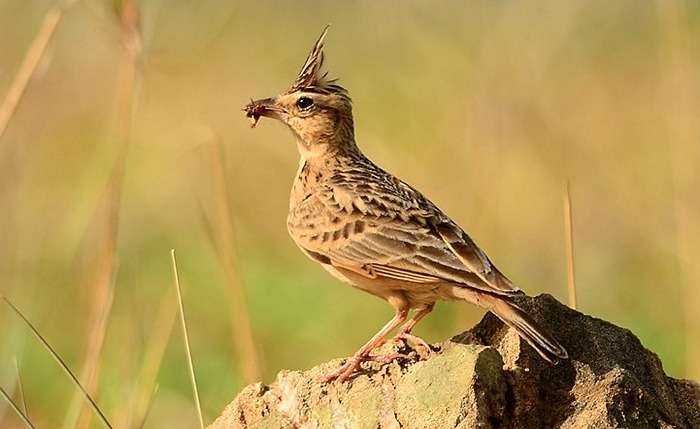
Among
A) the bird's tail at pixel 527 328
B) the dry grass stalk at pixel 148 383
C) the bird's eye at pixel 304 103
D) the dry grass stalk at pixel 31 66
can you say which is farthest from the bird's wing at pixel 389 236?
the dry grass stalk at pixel 31 66

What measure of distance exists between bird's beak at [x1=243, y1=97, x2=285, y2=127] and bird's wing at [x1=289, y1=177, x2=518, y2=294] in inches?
25.0

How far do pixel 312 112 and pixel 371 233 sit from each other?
1245 millimetres

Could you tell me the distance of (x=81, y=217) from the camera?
12.7 m

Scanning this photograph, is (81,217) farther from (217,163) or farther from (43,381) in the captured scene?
(217,163)

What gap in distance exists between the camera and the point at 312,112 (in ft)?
25.6

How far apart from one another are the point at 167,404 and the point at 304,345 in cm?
157

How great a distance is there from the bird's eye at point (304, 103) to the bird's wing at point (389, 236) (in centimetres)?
61

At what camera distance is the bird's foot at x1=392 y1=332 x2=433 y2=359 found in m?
5.66

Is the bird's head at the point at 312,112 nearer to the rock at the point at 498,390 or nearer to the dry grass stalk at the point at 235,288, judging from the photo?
the dry grass stalk at the point at 235,288

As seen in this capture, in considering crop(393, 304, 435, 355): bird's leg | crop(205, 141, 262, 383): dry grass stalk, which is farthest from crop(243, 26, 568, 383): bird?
crop(205, 141, 262, 383): dry grass stalk

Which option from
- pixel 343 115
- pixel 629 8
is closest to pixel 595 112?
pixel 629 8

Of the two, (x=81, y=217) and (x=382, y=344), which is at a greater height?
(x=81, y=217)

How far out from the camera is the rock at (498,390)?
17.1 ft

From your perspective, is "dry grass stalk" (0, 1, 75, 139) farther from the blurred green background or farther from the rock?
the rock
